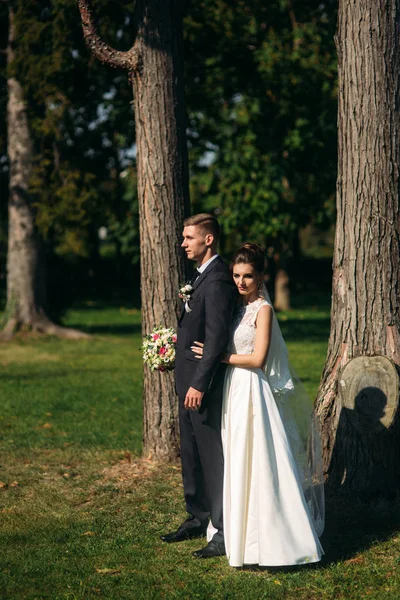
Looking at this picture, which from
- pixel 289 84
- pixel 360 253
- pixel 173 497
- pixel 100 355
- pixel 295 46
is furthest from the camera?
pixel 295 46

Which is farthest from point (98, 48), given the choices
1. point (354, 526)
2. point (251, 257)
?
point (354, 526)

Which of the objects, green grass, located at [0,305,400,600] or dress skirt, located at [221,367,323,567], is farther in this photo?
dress skirt, located at [221,367,323,567]

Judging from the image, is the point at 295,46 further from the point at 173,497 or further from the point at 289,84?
the point at 173,497

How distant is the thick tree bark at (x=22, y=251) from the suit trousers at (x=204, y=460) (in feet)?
45.4

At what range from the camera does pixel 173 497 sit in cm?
679

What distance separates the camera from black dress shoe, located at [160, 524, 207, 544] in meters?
5.76

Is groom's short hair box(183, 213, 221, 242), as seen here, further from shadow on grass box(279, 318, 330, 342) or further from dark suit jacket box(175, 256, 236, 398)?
shadow on grass box(279, 318, 330, 342)

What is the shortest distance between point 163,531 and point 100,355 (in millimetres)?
10923

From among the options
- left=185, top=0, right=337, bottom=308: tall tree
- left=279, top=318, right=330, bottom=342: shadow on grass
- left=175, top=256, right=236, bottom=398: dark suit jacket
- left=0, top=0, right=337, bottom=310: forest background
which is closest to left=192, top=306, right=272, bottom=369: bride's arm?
Result: left=175, top=256, right=236, bottom=398: dark suit jacket

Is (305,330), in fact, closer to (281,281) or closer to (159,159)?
(281,281)

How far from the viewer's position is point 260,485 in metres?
5.05

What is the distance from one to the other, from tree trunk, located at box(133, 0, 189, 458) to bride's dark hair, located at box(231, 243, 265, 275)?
2139 millimetres

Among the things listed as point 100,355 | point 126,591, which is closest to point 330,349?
point 126,591

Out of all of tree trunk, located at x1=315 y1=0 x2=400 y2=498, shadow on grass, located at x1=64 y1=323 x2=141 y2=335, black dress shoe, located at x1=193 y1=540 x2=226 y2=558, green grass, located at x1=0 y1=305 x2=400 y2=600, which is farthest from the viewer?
shadow on grass, located at x1=64 y1=323 x2=141 y2=335
